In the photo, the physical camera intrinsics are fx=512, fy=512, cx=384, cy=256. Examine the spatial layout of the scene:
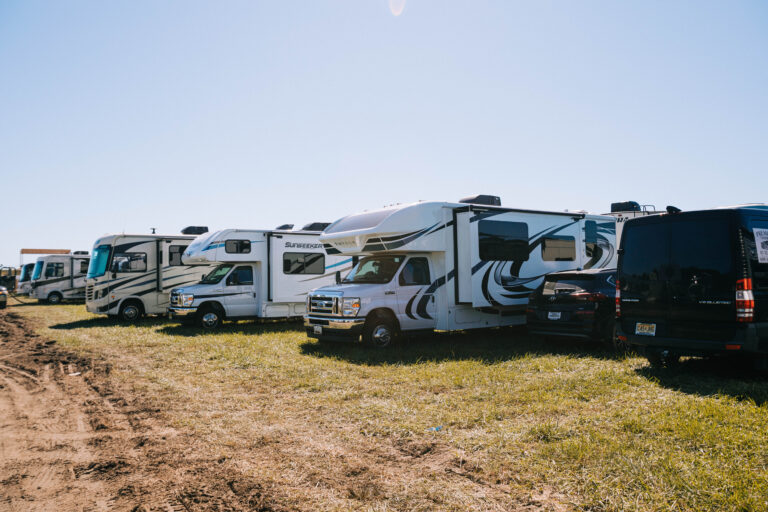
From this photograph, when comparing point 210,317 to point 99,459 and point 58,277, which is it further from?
point 58,277

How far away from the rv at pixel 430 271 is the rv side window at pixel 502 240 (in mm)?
22

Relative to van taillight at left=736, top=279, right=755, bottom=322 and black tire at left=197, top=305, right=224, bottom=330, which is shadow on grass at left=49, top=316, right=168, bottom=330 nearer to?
black tire at left=197, top=305, right=224, bottom=330

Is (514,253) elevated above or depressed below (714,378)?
above

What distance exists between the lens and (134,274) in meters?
17.6

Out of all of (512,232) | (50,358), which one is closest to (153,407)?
(50,358)

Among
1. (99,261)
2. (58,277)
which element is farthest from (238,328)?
(58,277)

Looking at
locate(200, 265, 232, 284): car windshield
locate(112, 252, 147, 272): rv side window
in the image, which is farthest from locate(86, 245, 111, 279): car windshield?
locate(200, 265, 232, 284): car windshield

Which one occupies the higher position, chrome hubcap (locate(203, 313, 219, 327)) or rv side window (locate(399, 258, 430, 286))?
rv side window (locate(399, 258, 430, 286))

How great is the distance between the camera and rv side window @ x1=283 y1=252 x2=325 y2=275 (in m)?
15.6

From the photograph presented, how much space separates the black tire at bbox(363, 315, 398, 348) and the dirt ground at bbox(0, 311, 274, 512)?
4.66 metres

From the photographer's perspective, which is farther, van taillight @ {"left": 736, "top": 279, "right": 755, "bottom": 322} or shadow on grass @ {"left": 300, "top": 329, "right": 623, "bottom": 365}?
→ shadow on grass @ {"left": 300, "top": 329, "right": 623, "bottom": 365}

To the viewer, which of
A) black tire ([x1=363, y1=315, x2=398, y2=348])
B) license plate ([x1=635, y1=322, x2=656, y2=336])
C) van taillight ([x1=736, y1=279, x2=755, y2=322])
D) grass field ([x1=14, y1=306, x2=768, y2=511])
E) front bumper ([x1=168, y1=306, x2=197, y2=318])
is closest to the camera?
grass field ([x1=14, y1=306, x2=768, y2=511])

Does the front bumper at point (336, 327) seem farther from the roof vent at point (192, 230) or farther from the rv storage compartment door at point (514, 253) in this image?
the roof vent at point (192, 230)

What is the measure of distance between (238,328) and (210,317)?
0.87 metres
